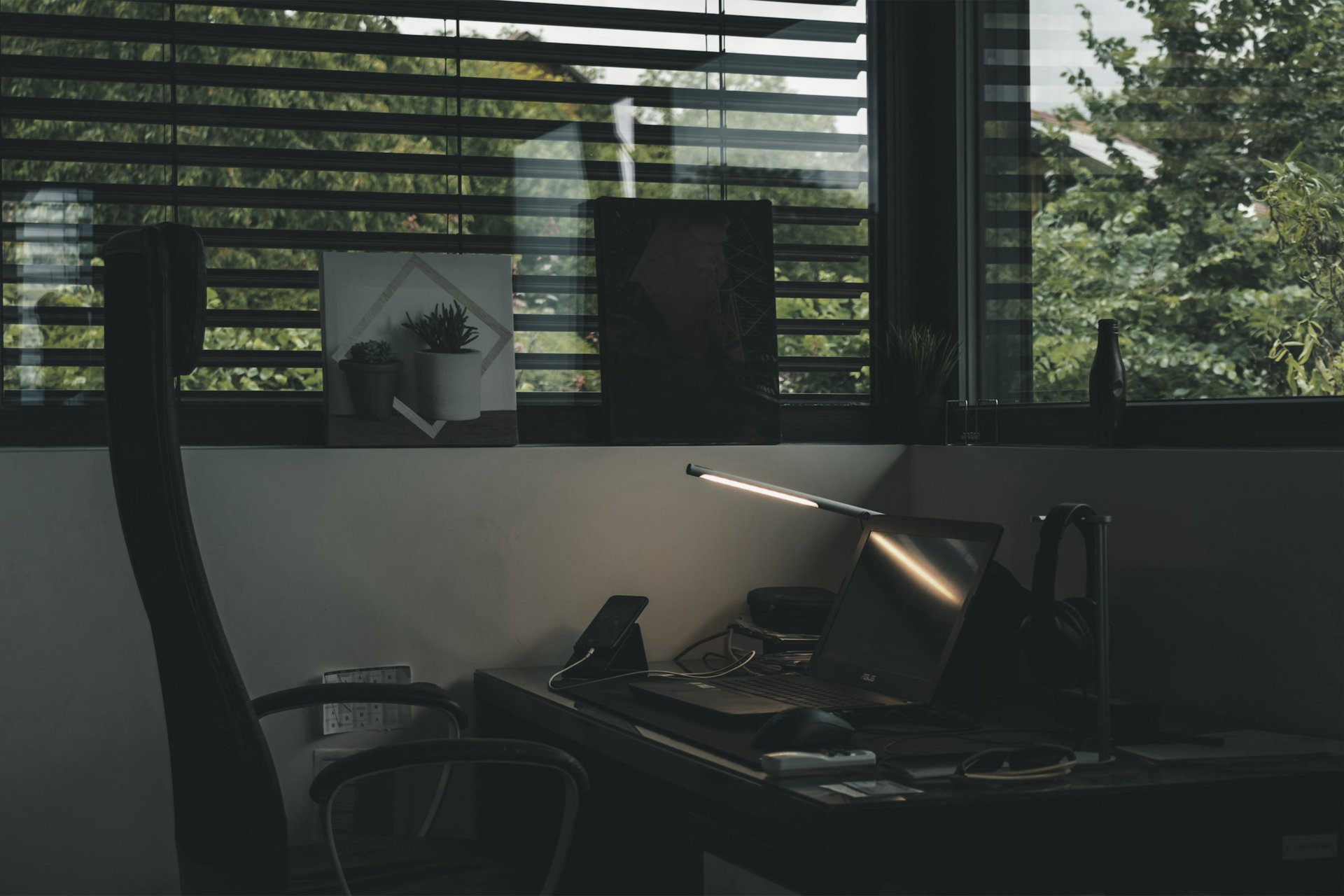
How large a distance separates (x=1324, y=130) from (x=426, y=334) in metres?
1.66

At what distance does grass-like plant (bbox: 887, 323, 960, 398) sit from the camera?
2918mm

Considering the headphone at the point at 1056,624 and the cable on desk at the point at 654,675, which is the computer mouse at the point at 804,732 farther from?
the cable on desk at the point at 654,675

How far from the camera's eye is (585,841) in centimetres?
230

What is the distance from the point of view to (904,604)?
2207mm

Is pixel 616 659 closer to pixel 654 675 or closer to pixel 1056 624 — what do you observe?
pixel 654 675

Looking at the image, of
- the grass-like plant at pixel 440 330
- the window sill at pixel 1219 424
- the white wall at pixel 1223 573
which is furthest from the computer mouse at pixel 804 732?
the grass-like plant at pixel 440 330

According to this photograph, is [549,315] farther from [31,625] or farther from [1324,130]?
[1324,130]

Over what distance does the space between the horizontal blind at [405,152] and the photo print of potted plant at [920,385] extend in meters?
0.15

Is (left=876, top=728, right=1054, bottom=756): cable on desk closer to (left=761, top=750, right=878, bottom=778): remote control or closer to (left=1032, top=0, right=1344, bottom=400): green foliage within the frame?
(left=761, top=750, right=878, bottom=778): remote control

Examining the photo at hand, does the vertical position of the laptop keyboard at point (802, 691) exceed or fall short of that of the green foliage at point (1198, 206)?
it falls short

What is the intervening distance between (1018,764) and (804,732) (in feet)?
0.91

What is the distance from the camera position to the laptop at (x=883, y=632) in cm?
204

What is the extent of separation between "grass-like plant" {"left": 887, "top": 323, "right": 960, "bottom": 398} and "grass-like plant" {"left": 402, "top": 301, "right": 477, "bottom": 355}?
38.4 inches

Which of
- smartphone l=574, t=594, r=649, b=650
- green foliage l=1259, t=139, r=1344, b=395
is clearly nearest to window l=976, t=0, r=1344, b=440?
green foliage l=1259, t=139, r=1344, b=395
